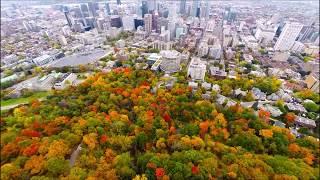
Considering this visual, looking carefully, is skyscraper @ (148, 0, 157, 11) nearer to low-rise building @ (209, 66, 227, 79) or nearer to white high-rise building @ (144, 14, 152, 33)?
white high-rise building @ (144, 14, 152, 33)

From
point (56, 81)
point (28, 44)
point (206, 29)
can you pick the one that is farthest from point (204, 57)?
point (28, 44)

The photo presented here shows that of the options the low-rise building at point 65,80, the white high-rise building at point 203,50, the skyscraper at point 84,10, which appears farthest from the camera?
the skyscraper at point 84,10

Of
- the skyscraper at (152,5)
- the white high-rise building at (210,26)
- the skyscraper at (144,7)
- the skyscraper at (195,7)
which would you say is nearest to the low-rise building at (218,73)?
the white high-rise building at (210,26)

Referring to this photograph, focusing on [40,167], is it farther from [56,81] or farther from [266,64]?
[266,64]

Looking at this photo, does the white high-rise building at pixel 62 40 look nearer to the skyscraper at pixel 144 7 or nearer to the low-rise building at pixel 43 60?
the low-rise building at pixel 43 60

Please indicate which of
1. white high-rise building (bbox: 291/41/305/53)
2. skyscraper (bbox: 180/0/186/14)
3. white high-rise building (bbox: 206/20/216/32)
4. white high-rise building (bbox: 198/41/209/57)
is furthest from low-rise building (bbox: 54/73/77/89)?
white high-rise building (bbox: 291/41/305/53)

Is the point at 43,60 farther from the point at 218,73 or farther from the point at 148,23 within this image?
the point at 218,73

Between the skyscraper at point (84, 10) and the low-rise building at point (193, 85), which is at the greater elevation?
the skyscraper at point (84, 10)
